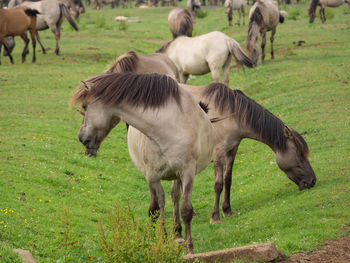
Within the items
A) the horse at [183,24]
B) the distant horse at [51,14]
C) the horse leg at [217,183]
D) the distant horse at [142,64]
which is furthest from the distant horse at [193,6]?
the horse leg at [217,183]

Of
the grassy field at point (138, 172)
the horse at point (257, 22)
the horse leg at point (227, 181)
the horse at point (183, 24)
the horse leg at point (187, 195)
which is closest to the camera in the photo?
the horse leg at point (187, 195)

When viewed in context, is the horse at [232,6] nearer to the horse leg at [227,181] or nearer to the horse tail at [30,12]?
the horse tail at [30,12]

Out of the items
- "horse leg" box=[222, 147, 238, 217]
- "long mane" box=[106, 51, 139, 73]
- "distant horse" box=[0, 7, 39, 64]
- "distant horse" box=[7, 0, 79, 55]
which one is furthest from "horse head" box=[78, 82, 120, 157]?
Result: "distant horse" box=[7, 0, 79, 55]

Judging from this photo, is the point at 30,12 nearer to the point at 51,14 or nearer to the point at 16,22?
the point at 16,22

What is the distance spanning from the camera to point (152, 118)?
6.68 meters

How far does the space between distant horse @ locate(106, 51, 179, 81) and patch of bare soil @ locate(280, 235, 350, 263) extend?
555 cm

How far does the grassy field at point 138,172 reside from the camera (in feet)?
25.0

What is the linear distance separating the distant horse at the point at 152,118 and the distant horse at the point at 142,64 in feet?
13.2

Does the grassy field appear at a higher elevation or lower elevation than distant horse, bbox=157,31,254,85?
lower

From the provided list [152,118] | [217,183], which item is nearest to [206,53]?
[217,183]

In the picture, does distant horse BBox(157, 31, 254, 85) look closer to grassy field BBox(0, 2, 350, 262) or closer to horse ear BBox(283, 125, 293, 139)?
grassy field BBox(0, 2, 350, 262)

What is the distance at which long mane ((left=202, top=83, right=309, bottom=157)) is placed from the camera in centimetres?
933

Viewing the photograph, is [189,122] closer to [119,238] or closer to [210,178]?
[119,238]

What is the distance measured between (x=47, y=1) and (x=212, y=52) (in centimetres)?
1142
